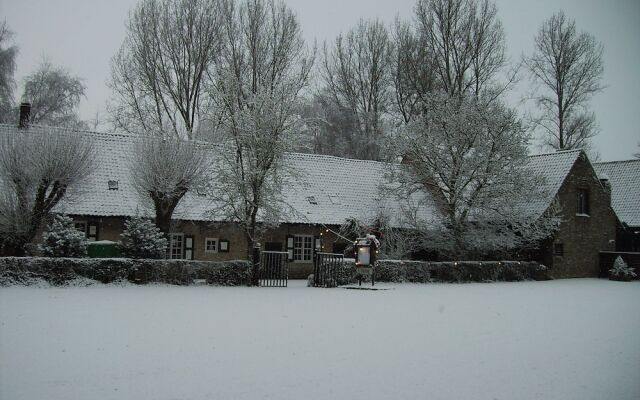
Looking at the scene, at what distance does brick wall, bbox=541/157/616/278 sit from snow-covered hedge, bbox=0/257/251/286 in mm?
17976

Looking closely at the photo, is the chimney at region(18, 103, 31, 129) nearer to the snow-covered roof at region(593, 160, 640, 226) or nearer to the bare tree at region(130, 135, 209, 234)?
the bare tree at region(130, 135, 209, 234)

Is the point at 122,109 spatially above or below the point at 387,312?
above

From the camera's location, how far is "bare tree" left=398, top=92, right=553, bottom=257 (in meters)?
30.1

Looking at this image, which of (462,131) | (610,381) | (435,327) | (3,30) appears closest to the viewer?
(610,381)

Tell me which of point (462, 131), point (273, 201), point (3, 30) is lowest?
point (273, 201)

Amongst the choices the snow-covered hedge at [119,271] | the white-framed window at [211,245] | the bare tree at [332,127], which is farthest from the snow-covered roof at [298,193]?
the bare tree at [332,127]

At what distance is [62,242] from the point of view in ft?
69.6

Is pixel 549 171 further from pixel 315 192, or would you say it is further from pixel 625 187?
pixel 315 192

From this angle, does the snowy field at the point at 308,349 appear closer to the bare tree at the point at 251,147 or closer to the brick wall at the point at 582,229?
the bare tree at the point at 251,147

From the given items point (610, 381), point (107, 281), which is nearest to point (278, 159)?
point (107, 281)

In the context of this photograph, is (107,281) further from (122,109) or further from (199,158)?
(122,109)

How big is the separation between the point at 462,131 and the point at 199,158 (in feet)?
43.2

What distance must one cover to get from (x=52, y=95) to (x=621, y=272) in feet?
118

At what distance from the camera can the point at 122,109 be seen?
36.5m
